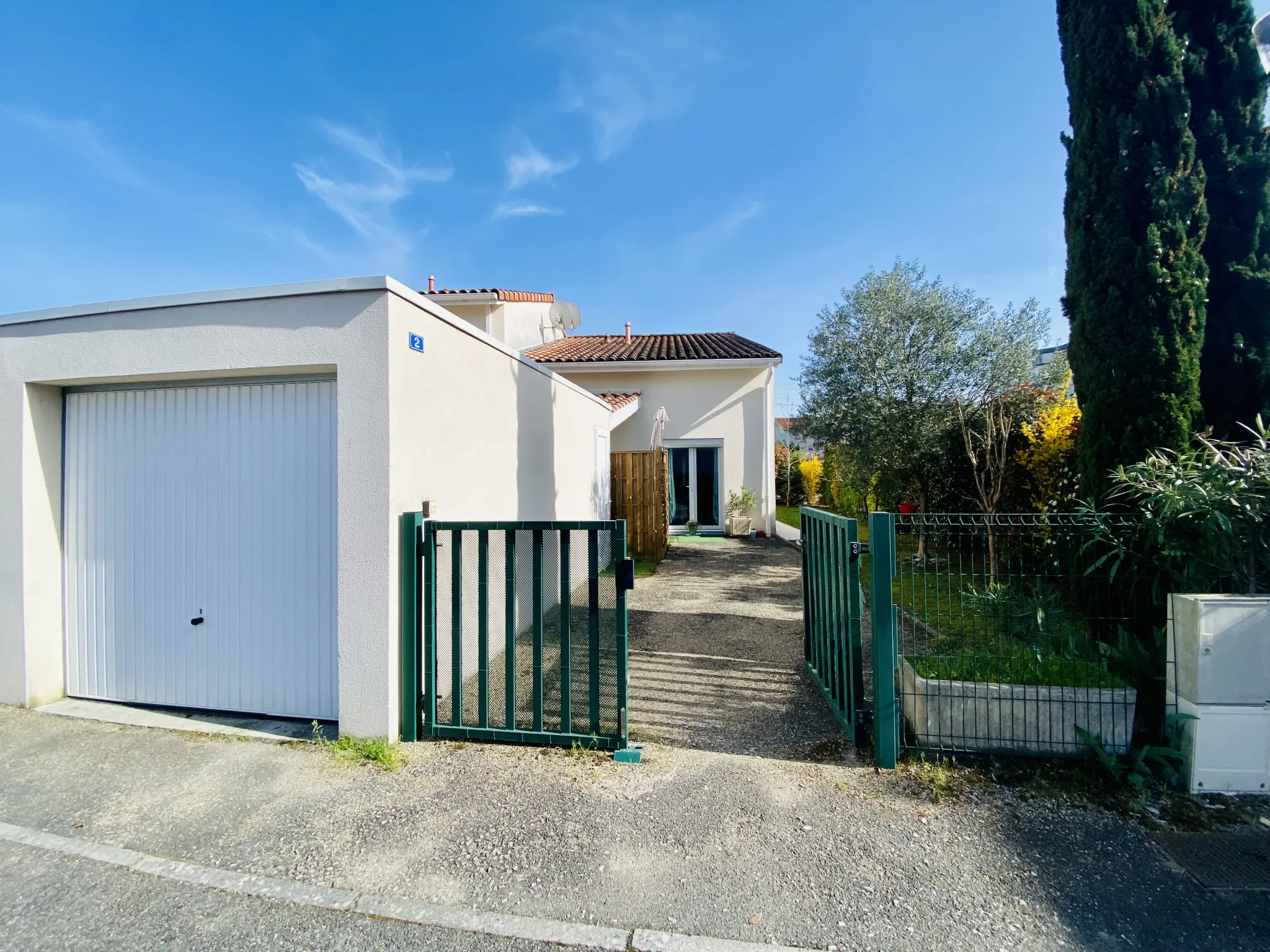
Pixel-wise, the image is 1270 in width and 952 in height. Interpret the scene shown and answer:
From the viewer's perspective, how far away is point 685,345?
17.0m

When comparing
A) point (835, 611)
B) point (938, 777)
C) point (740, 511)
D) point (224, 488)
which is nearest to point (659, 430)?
point (740, 511)

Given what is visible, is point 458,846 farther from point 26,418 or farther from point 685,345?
point 685,345

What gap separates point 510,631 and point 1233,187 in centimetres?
750

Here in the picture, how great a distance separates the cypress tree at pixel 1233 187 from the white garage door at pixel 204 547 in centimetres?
786

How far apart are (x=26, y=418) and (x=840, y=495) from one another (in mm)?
18135

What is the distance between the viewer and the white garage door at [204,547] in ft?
13.5

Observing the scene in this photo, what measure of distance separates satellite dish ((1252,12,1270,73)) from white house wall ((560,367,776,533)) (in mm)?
10271

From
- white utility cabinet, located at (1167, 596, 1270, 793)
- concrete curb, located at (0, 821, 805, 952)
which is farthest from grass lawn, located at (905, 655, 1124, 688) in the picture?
concrete curb, located at (0, 821, 805, 952)

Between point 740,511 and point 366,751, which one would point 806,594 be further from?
point 740,511

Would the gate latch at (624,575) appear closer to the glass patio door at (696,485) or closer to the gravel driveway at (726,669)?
the gravel driveway at (726,669)

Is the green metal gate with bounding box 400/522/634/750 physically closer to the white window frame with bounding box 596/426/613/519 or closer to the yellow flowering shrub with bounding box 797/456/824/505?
the white window frame with bounding box 596/426/613/519

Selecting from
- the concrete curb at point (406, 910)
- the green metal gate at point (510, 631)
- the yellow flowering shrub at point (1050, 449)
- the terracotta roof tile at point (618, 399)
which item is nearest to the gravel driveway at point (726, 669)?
the green metal gate at point (510, 631)

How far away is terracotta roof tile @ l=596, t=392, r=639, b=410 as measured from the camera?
13.2 metres

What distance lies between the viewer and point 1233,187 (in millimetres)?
4953
